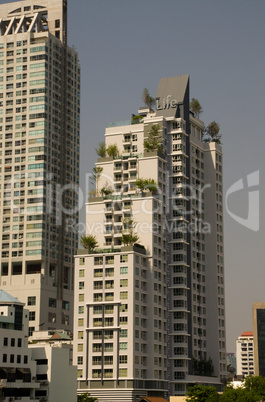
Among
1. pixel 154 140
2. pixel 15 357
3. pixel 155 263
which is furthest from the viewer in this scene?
pixel 154 140

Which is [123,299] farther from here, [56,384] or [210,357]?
[210,357]

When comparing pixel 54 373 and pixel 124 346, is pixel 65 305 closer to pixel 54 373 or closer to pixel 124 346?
pixel 124 346

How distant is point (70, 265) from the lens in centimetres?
19125

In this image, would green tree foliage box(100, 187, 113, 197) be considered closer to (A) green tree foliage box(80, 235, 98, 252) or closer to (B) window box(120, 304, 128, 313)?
(A) green tree foliage box(80, 235, 98, 252)

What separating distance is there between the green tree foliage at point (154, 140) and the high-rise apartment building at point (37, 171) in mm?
33779

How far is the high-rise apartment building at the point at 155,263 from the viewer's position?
146125mm

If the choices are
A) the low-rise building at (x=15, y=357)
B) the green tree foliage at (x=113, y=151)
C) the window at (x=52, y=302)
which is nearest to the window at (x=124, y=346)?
the low-rise building at (x=15, y=357)

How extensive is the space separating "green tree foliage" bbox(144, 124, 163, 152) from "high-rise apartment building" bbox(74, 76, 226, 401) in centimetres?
25

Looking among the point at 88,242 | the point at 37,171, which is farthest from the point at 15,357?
the point at 37,171

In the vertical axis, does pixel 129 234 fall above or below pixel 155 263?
above

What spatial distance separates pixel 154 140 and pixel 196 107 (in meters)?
23.5

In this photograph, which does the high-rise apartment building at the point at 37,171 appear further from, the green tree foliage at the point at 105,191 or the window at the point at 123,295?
the window at the point at 123,295

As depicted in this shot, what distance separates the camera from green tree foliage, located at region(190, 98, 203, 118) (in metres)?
181

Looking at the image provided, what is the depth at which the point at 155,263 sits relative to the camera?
155 metres
